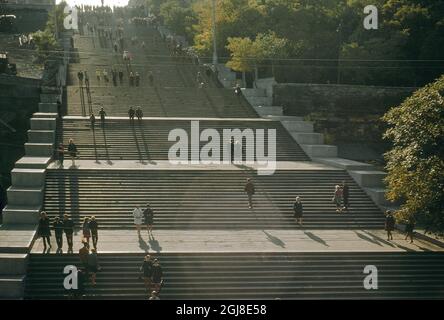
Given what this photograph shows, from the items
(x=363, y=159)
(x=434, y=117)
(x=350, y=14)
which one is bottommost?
(x=363, y=159)

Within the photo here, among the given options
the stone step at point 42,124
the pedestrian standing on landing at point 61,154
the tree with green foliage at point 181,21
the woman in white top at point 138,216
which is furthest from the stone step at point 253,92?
the woman in white top at point 138,216

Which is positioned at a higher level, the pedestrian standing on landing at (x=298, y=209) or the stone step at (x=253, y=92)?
the stone step at (x=253, y=92)

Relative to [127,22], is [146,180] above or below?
below

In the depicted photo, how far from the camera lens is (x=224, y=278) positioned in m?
24.8

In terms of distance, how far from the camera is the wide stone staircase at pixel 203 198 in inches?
1212

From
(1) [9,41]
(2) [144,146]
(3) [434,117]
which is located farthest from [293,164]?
(1) [9,41]

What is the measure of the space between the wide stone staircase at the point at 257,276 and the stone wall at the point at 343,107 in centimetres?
2480

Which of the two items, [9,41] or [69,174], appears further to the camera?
[9,41]

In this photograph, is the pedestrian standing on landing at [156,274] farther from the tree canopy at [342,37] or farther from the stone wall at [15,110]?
the tree canopy at [342,37]

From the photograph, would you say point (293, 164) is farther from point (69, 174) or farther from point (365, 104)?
point (365, 104)

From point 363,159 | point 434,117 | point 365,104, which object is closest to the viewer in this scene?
point 434,117

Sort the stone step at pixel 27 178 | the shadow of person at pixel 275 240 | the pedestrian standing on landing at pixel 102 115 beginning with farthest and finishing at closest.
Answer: the pedestrian standing on landing at pixel 102 115 → the stone step at pixel 27 178 → the shadow of person at pixel 275 240

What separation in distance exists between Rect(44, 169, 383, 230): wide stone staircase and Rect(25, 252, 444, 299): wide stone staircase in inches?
184

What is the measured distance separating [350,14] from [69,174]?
114 ft
